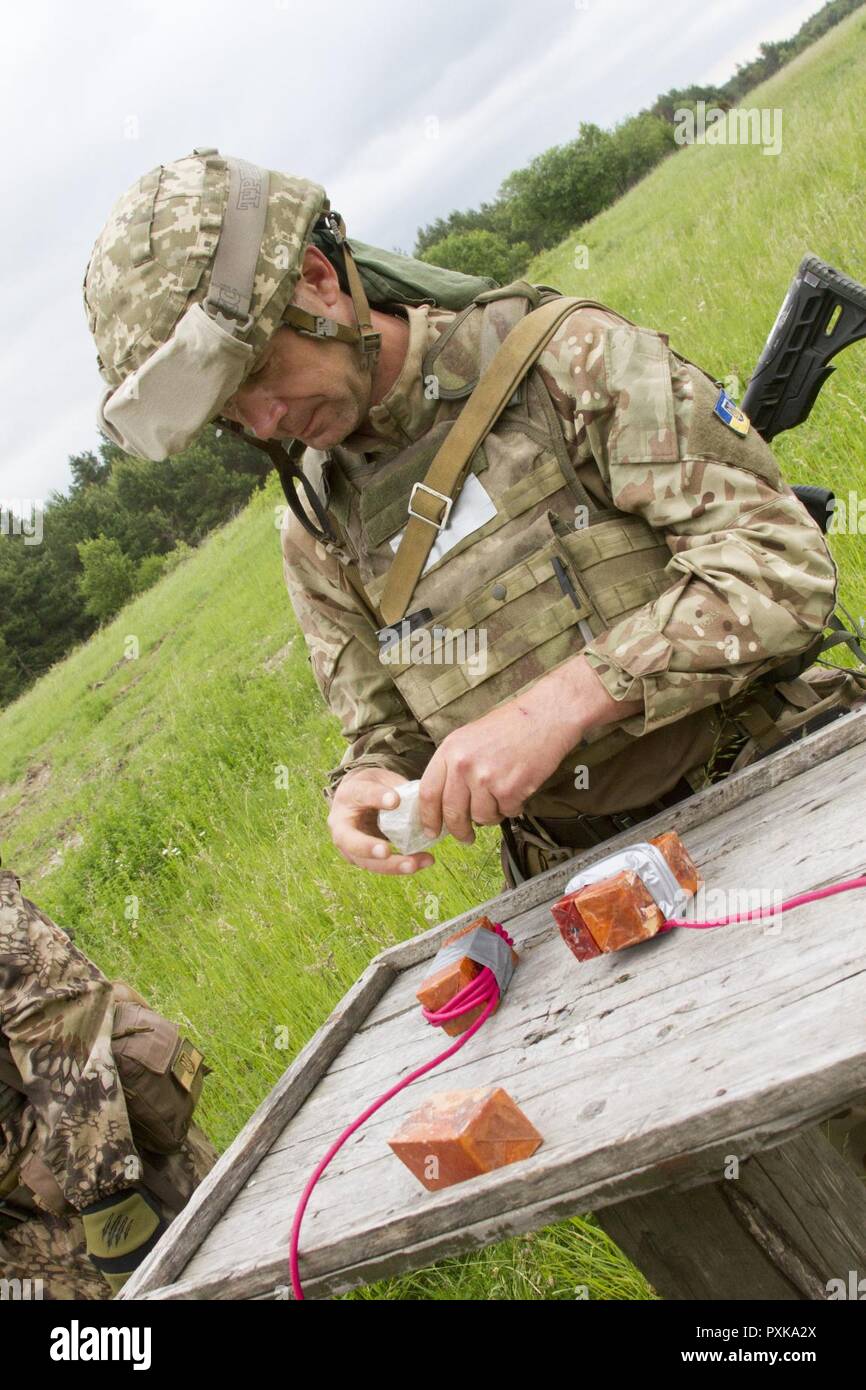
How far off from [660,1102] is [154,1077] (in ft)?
9.46

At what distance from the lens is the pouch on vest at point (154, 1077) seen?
3.64m

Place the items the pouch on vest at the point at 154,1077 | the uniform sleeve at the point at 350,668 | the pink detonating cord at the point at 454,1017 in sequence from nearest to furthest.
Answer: the pink detonating cord at the point at 454,1017
the uniform sleeve at the point at 350,668
the pouch on vest at the point at 154,1077

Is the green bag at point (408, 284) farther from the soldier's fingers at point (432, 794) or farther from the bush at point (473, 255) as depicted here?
the bush at point (473, 255)

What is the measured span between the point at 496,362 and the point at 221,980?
12.2 feet

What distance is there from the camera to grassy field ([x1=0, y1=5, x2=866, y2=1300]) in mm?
4297

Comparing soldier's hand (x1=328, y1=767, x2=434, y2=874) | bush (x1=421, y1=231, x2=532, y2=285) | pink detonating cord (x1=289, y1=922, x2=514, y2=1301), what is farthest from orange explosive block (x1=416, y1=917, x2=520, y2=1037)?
bush (x1=421, y1=231, x2=532, y2=285)

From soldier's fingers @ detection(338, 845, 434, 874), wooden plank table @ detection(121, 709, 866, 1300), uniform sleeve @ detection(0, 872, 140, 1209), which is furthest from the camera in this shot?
uniform sleeve @ detection(0, 872, 140, 1209)

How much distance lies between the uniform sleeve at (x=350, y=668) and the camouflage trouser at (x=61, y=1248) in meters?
1.82

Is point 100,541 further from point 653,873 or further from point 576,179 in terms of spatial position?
point 653,873

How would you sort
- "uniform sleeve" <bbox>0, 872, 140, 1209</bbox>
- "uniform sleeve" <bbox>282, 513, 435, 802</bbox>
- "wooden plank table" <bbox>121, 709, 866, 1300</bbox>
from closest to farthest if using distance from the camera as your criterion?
"wooden plank table" <bbox>121, 709, 866, 1300</bbox> < "uniform sleeve" <bbox>282, 513, 435, 802</bbox> < "uniform sleeve" <bbox>0, 872, 140, 1209</bbox>

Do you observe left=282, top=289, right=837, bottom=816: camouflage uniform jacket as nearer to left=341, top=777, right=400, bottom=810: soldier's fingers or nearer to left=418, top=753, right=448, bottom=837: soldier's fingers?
left=341, top=777, right=400, bottom=810: soldier's fingers

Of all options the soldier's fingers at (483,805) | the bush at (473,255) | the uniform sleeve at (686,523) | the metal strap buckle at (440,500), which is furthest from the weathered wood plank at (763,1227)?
the bush at (473,255)

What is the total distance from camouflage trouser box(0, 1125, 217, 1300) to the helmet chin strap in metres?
2.87
